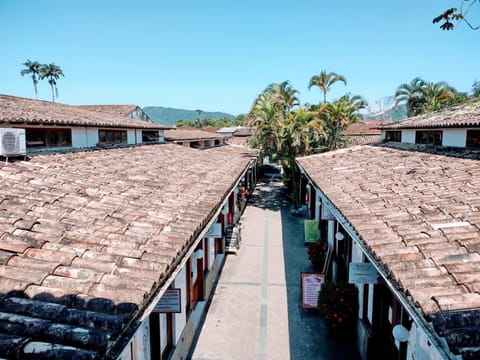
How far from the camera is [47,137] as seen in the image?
10023 mm

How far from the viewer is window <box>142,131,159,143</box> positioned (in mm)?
18500

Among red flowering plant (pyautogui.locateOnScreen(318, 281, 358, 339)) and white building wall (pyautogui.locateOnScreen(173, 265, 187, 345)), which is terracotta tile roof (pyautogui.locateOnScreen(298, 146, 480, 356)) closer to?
red flowering plant (pyautogui.locateOnScreen(318, 281, 358, 339))

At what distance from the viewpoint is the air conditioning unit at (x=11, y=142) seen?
23.1 ft

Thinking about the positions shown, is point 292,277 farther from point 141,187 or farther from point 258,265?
point 141,187

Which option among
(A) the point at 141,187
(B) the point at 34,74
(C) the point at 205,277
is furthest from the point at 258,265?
(B) the point at 34,74

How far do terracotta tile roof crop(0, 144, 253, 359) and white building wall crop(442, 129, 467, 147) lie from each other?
8629 millimetres

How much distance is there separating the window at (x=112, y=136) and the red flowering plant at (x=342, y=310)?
10.2 meters

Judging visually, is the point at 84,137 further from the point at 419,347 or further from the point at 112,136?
the point at 419,347

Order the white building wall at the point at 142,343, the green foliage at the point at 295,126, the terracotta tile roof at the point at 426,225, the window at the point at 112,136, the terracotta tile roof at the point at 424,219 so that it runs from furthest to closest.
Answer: the green foliage at the point at 295,126, the window at the point at 112,136, the white building wall at the point at 142,343, the terracotta tile roof at the point at 424,219, the terracotta tile roof at the point at 426,225

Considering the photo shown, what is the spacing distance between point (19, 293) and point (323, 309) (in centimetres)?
742

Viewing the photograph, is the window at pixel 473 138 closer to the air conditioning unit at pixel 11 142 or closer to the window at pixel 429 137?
the window at pixel 429 137

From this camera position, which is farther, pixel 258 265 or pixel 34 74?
pixel 34 74

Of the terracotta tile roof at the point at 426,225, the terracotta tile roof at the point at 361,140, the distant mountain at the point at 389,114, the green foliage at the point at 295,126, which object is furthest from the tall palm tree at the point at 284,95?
the terracotta tile roof at the point at 426,225

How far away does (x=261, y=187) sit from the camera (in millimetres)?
33469
